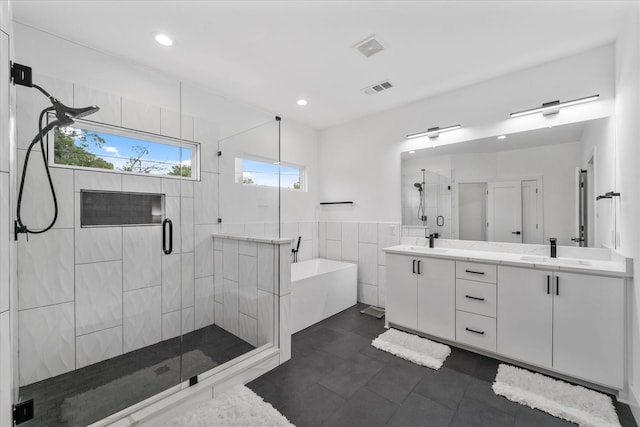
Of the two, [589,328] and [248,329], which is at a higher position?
[589,328]

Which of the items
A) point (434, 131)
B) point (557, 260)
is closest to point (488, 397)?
point (557, 260)

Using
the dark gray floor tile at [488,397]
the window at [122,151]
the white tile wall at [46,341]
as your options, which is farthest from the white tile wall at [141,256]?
the dark gray floor tile at [488,397]

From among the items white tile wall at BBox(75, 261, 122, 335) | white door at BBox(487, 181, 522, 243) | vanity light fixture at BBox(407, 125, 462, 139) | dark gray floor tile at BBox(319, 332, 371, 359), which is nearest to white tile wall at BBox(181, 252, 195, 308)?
white tile wall at BBox(75, 261, 122, 335)

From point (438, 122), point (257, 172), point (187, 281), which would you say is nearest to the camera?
point (187, 281)

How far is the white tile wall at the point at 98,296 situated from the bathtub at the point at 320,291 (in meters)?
1.56

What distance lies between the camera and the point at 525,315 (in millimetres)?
2148

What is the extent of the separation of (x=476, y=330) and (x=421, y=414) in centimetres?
103

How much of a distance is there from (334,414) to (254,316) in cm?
107

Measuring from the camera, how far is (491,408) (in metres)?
1.74

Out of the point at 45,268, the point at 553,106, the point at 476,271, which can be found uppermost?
the point at 553,106

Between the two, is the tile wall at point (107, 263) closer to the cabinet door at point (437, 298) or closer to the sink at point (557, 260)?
the cabinet door at point (437, 298)

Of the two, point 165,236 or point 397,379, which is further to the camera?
point 165,236

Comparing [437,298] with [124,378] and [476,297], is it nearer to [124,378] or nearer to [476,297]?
[476,297]

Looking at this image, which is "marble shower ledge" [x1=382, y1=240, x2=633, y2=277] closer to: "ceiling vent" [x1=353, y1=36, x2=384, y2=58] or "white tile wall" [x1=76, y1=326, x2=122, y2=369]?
"ceiling vent" [x1=353, y1=36, x2=384, y2=58]
